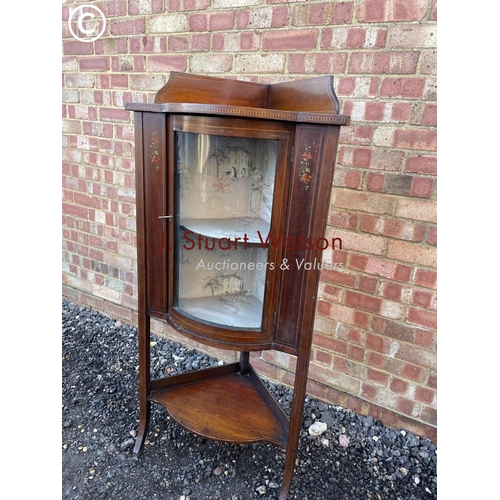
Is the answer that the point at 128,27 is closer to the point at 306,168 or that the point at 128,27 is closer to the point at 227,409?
the point at 306,168

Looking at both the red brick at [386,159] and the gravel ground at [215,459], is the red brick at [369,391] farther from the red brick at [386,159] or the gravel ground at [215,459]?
the red brick at [386,159]

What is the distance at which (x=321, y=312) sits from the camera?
6.00 feet

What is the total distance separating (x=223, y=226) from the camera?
1288mm

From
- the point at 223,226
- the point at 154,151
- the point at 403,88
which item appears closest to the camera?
the point at 154,151

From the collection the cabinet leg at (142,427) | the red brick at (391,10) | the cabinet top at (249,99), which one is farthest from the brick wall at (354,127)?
the cabinet leg at (142,427)

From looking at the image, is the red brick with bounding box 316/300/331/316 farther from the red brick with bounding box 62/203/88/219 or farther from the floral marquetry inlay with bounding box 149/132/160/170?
the red brick with bounding box 62/203/88/219

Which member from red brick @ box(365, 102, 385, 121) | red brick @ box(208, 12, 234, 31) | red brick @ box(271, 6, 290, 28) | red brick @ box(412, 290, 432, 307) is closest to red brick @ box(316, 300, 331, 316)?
red brick @ box(412, 290, 432, 307)

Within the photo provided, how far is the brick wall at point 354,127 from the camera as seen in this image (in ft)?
4.71

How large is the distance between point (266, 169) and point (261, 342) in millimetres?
587

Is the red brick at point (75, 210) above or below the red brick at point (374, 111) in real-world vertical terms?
below

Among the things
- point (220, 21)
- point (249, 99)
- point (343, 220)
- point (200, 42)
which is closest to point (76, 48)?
point (200, 42)

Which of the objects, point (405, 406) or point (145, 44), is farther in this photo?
point (145, 44)

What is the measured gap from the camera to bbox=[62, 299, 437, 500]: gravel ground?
1438mm

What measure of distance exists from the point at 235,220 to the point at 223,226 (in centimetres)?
5
